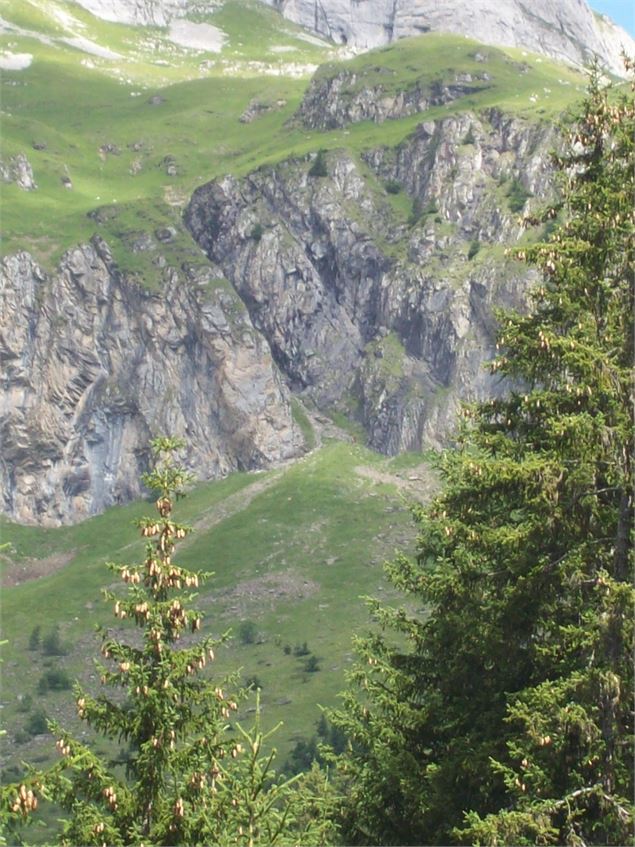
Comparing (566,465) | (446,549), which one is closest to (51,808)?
(446,549)

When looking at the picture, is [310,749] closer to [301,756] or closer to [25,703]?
[301,756]

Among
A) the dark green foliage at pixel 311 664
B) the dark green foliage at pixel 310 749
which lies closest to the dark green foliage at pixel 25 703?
the dark green foliage at pixel 311 664

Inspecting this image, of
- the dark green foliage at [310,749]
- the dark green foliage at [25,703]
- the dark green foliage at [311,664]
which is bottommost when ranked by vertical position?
the dark green foliage at [25,703]

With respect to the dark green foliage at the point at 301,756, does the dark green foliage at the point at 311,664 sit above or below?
below

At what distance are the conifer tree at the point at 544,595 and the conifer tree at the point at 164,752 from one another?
13.6 ft

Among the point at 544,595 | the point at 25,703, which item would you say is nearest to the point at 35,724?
the point at 25,703

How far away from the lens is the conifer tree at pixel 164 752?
2195cm

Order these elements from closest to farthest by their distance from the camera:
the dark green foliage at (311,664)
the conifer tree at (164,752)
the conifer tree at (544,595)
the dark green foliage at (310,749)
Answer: the conifer tree at (164,752) < the conifer tree at (544,595) < the dark green foliage at (310,749) < the dark green foliage at (311,664)

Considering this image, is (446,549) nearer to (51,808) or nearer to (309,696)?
(51,808)

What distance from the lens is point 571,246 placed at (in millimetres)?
26500

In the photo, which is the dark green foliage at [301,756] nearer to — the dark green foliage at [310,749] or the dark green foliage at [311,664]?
the dark green foliage at [310,749]

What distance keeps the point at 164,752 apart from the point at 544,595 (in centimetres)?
863

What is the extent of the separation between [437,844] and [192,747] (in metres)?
7.58

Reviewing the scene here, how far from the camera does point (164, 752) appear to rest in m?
22.7
